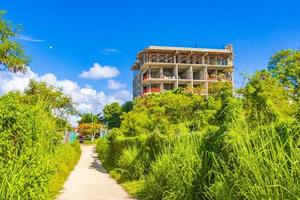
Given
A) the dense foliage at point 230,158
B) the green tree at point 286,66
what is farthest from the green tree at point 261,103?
the green tree at point 286,66

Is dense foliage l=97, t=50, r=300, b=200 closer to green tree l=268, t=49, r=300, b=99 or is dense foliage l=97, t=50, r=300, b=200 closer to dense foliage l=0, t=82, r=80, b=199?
dense foliage l=0, t=82, r=80, b=199

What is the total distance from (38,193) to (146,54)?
224 ft

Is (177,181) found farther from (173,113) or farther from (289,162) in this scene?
(173,113)

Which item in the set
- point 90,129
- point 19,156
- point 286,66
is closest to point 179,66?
point 90,129

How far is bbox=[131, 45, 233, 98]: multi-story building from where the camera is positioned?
7369 cm

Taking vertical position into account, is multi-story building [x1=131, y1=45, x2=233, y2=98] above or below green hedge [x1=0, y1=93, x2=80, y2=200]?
above

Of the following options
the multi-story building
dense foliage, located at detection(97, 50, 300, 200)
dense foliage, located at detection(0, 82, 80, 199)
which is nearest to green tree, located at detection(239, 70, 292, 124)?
dense foliage, located at detection(97, 50, 300, 200)

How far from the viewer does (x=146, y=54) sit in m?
73.9

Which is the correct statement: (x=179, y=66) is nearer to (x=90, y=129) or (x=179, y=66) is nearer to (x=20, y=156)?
(x=90, y=129)

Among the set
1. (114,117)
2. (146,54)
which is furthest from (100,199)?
(114,117)

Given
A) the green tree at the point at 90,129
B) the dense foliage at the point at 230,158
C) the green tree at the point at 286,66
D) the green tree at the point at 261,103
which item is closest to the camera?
the dense foliage at the point at 230,158

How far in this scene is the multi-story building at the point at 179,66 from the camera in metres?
73.7

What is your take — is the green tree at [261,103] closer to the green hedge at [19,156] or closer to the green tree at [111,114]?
the green hedge at [19,156]

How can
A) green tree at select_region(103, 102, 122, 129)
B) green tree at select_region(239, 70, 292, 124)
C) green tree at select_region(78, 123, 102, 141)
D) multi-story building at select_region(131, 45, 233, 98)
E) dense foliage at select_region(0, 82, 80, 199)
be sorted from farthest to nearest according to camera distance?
1. green tree at select_region(103, 102, 122, 129)
2. green tree at select_region(78, 123, 102, 141)
3. multi-story building at select_region(131, 45, 233, 98)
4. green tree at select_region(239, 70, 292, 124)
5. dense foliage at select_region(0, 82, 80, 199)
